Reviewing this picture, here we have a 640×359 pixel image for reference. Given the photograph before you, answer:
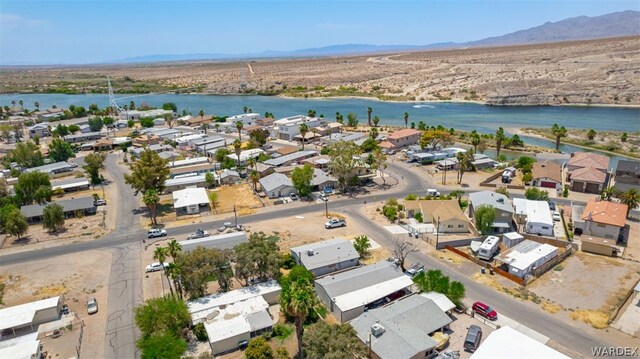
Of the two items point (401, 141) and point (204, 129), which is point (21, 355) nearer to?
point (401, 141)

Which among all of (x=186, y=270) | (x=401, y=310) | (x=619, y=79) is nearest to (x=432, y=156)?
(x=401, y=310)

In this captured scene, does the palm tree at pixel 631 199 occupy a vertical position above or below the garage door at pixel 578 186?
above

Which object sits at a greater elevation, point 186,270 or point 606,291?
point 186,270

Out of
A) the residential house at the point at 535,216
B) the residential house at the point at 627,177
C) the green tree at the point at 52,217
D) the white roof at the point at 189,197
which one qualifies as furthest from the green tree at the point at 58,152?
the residential house at the point at 627,177

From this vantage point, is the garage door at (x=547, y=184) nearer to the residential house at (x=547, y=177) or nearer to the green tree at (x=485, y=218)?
the residential house at (x=547, y=177)

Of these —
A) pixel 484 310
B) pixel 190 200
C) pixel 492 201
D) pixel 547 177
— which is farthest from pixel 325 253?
pixel 547 177

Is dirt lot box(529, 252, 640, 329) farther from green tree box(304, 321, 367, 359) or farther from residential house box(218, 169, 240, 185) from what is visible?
residential house box(218, 169, 240, 185)
